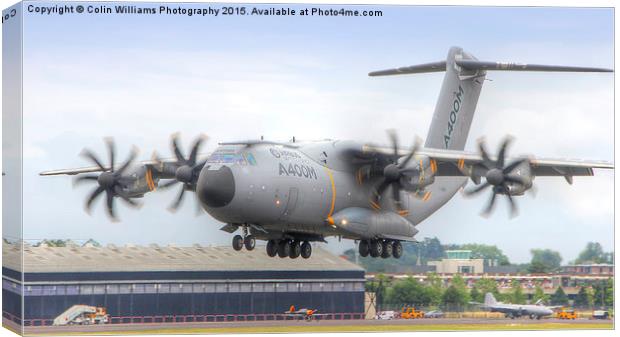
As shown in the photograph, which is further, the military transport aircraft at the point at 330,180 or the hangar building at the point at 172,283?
the military transport aircraft at the point at 330,180

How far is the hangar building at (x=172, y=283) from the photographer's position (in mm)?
28797

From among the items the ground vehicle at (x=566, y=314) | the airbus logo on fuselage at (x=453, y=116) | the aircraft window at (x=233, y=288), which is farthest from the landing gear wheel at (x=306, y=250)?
the ground vehicle at (x=566, y=314)

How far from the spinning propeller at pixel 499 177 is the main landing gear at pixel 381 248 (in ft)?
8.24

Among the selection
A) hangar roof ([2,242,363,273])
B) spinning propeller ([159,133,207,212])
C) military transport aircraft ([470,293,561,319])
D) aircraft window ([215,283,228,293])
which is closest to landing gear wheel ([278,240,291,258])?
hangar roof ([2,242,363,273])

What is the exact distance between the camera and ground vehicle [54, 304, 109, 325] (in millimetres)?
28969

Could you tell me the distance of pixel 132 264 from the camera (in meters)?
29.7

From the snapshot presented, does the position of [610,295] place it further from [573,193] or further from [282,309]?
[282,309]

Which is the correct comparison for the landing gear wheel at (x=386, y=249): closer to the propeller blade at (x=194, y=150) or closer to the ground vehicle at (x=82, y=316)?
the propeller blade at (x=194, y=150)

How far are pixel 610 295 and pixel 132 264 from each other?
38.8ft

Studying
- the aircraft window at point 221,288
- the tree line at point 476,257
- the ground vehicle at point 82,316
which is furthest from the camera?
the tree line at point 476,257

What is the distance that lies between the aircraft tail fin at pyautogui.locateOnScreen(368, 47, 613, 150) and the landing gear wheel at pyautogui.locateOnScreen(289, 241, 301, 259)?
4.43m

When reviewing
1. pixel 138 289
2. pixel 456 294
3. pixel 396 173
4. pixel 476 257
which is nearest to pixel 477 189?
pixel 476 257

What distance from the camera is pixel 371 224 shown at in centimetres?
3209

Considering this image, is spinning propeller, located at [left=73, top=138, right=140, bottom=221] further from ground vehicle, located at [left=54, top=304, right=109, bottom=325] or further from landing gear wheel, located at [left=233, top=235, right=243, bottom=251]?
landing gear wheel, located at [left=233, top=235, right=243, bottom=251]
